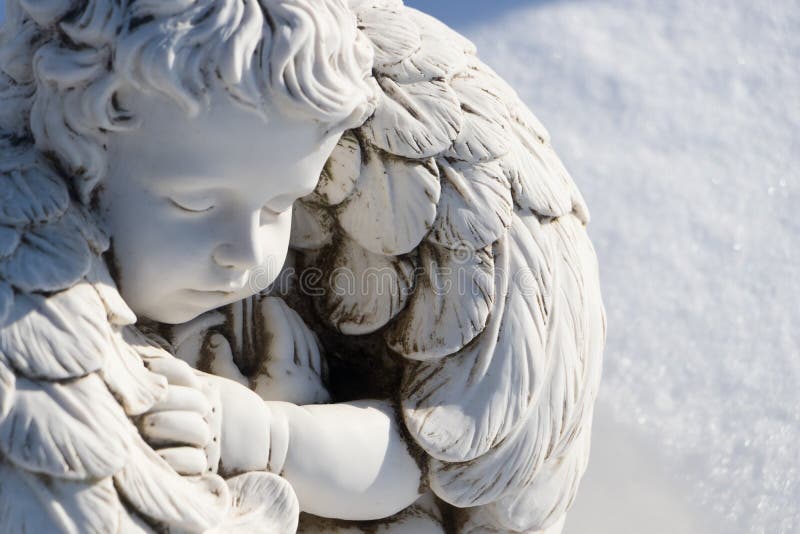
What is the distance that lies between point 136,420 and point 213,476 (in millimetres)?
76

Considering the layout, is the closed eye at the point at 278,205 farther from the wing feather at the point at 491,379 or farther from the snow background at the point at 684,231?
the snow background at the point at 684,231

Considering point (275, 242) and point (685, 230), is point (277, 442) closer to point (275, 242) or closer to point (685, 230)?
point (275, 242)

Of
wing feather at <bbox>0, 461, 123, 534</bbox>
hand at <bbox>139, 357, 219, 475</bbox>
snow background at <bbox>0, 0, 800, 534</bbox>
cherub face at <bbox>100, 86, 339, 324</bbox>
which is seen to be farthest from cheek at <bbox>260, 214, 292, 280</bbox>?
snow background at <bbox>0, 0, 800, 534</bbox>

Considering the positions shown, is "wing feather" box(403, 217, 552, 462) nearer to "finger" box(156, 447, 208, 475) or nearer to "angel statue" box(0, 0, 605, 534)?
"angel statue" box(0, 0, 605, 534)

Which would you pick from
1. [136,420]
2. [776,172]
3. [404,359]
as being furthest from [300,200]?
[776,172]

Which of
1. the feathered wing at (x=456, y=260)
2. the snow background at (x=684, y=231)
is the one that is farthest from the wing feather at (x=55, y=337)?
the snow background at (x=684, y=231)

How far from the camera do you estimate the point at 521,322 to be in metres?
1.23

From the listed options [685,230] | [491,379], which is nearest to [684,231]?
[685,230]

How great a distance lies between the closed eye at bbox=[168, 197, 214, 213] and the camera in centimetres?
106

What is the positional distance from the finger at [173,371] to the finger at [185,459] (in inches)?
2.1

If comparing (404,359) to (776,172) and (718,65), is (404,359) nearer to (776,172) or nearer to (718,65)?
(776,172)

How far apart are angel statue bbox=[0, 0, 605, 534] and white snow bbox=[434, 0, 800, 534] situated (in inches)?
25.6

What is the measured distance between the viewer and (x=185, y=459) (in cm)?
A: 107

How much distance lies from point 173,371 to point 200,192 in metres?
0.14
